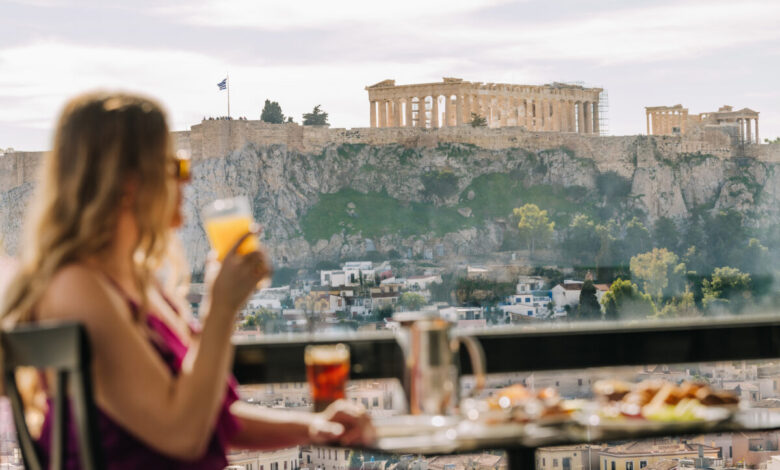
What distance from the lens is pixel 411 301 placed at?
89.1ft

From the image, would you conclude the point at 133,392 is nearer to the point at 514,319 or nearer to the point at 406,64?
the point at 514,319

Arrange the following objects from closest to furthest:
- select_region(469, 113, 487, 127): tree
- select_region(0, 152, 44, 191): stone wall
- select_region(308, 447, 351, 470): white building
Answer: select_region(308, 447, 351, 470): white building, select_region(0, 152, 44, 191): stone wall, select_region(469, 113, 487, 127): tree

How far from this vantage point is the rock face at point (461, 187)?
31094mm

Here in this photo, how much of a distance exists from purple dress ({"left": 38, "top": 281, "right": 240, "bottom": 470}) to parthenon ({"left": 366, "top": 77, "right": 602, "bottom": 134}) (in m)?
31.3

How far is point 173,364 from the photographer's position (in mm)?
796

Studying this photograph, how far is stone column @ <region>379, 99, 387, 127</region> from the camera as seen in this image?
108 ft

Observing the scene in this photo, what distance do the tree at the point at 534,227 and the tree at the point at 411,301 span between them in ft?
17.0

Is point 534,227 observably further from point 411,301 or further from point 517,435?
point 517,435

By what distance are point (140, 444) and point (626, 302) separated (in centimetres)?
2642

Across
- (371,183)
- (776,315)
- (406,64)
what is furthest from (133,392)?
(406,64)

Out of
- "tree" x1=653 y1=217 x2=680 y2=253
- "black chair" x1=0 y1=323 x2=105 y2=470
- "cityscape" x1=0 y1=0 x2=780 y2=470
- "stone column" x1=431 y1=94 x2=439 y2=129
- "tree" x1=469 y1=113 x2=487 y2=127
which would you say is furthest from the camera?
"tree" x1=469 y1=113 x2=487 y2=127

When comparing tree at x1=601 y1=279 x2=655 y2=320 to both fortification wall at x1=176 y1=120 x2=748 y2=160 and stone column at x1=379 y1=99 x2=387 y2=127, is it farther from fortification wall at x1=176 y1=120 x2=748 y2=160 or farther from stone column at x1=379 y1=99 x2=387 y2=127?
stone column at x1=379 y1=99 x2=387 y2=127

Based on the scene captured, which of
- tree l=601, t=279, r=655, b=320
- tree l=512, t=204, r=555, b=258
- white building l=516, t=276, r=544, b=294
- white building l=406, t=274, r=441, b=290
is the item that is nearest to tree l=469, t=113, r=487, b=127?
tree l=512, t=204, r=555, b=258

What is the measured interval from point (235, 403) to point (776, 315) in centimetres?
81
